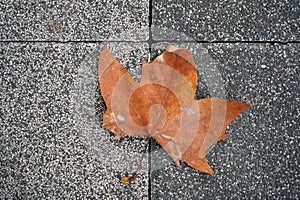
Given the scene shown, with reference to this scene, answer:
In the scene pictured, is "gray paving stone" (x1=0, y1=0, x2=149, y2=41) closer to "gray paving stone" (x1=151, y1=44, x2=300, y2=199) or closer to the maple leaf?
the maple leaf

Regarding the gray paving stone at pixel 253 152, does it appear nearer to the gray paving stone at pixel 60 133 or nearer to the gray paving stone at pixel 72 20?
the gray paving stone at pixel 60 133

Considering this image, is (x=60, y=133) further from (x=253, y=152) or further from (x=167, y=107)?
(x=253, y=152)

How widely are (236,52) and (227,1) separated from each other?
0.80 feet

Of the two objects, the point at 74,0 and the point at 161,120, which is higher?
the point at 74,0

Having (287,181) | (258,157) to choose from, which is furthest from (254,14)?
(287,181)

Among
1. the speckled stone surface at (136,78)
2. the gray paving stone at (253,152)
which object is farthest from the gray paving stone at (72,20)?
the gray paving stone at (253,152)

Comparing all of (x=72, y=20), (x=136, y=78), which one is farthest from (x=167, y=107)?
(x=72, y=20)

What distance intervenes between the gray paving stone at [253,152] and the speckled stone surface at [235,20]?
0.13m

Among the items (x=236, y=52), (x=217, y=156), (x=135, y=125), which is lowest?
(x=217, y=156)

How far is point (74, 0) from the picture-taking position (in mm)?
1685

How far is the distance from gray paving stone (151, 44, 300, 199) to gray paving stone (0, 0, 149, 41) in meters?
0.38

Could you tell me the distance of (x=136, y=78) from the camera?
1654mm

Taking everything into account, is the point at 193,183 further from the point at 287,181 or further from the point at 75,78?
the point at 75,78

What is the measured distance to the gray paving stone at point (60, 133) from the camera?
1649mm
